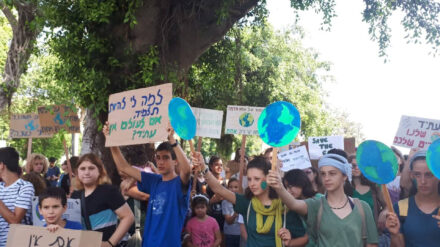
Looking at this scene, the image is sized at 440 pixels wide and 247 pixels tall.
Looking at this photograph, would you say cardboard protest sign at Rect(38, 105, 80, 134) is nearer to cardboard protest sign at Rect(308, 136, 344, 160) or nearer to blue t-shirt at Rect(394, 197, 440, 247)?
cardboard protest sign at Rect(308, 136, 344, 160)

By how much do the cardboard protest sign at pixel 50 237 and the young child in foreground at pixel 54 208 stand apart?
0.40 ft

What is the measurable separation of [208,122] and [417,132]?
9.55ft

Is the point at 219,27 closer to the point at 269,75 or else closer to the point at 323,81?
Result: the point at 269,75

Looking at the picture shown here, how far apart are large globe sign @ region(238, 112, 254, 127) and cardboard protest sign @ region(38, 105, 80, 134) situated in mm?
2559

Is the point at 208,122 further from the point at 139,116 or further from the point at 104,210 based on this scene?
the point at 104,210

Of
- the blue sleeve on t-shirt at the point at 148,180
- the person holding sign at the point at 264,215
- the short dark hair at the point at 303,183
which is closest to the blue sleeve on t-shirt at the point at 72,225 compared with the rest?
the blue sleeve on t-shirt at the point at 148,180

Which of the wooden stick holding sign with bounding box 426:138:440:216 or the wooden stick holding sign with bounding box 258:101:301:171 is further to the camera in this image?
the wooden stick holding sign with bounding box 258:101:301:171

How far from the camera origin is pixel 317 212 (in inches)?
151

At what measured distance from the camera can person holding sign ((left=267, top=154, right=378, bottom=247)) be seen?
3.68 meters

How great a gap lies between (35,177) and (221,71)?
628 cm

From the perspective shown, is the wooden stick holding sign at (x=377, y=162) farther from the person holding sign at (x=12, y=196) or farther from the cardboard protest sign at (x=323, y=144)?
the cardboard protest sign at (x=323, y=144)

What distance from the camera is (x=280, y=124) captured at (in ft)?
13.1

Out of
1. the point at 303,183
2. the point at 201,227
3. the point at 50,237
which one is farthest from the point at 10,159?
the point at 303,183

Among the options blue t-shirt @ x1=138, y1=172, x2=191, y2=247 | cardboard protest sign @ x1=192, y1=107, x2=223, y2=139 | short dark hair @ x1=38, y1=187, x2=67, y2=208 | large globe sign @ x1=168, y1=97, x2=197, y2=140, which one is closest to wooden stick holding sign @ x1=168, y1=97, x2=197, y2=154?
large globe sign @ x1=168, y1=97, x2=197, y2=140
